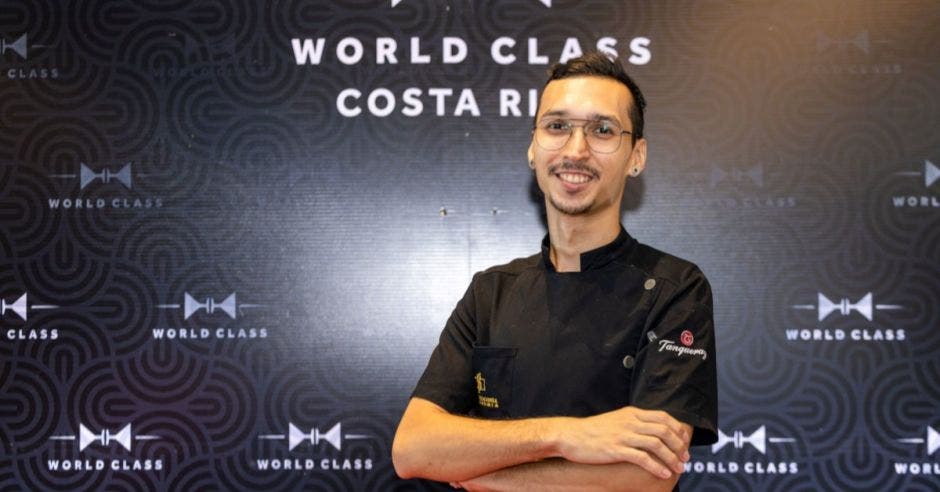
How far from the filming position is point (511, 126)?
127 inches

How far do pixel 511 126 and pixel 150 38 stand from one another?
1241mm

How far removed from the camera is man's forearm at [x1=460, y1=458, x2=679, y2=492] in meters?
2.03

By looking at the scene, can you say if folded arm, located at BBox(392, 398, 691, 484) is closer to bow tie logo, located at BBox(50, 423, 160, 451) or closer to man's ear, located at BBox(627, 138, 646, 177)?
man's ear, located at BBox(627, 138, 646, 177)

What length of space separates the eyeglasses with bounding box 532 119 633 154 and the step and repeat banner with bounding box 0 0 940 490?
873 mm

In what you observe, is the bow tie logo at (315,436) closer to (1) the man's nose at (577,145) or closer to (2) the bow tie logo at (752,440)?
(2) the bow tie logo at (752,440)

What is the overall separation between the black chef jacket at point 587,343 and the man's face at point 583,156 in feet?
0.43

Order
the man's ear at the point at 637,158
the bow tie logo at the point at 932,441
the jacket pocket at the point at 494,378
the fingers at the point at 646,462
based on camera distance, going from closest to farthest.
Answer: the fingers at the point at 646,462
the jacket pocket at the point at 494,378
the man's ear at the point at 637,158
the bow tie logo at the point at 932,441

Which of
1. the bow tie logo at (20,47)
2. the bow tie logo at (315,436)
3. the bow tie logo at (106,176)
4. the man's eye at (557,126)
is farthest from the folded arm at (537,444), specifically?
the bow tie logo at (20,47)

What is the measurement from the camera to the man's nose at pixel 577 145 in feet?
7.50

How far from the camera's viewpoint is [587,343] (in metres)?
2.25

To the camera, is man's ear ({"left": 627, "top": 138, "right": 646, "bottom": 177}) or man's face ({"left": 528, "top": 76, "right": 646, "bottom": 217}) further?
man's ear ({"left": 627, "top": 138, "right": 646, "bottom": 177})

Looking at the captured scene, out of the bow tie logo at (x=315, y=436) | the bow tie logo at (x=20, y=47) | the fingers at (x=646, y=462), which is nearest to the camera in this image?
the fingers at (x=646, y=462)

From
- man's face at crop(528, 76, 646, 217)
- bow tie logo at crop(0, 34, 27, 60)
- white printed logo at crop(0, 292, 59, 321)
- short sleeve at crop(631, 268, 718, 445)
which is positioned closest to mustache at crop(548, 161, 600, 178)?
man's face at crop(528, 76, 646, 217)

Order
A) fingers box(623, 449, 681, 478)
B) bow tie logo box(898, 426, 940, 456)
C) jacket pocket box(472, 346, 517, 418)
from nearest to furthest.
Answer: fingers box(623, 449, 681, 478) < jacket pocket box(472, 346, 517, 418) < bow tie logo box(898, 426, 940, 456)
